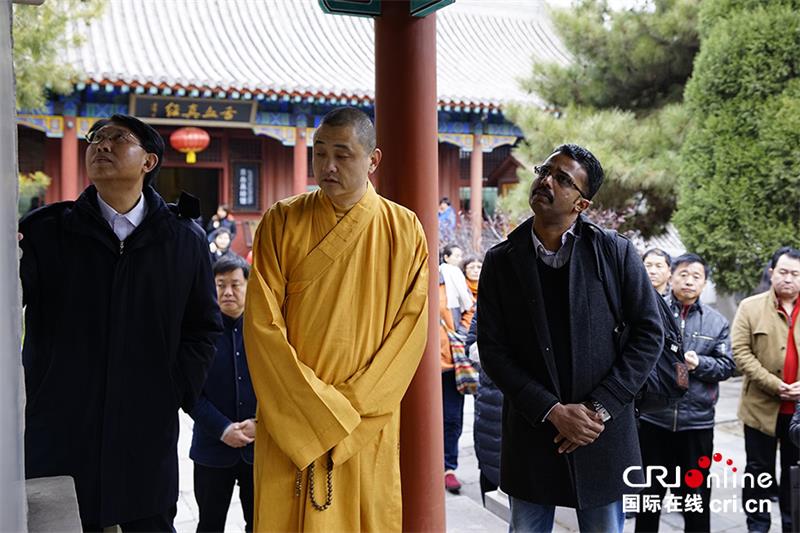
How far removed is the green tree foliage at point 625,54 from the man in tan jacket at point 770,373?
15.3 feet

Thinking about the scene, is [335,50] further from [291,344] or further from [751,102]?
[291,344]

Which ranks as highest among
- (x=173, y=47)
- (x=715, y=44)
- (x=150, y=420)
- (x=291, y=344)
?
(x=173, y=47)

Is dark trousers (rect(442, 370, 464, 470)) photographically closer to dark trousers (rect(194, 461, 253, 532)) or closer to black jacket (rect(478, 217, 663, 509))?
dark trousers (rect(194, 461, 253, 532))

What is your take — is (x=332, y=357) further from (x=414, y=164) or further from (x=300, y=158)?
(x=300, y=158)

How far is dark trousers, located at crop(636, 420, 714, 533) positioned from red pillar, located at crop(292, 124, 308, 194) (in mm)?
8909

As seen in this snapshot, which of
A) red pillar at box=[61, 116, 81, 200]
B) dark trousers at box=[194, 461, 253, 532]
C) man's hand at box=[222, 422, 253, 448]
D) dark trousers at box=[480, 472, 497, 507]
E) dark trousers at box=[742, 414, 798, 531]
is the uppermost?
red pillar at box=[61, 116, 81, 200]

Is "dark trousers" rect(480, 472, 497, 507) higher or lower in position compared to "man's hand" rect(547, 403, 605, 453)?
lower

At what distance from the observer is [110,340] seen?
2.38 m

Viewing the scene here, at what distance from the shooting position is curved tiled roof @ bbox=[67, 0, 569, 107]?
11.5m

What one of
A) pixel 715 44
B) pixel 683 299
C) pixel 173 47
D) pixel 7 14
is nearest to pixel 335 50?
pixel 173 47

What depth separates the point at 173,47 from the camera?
13.0 m

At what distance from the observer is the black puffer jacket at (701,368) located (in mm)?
3701

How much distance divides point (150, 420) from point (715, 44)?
18.9 ft

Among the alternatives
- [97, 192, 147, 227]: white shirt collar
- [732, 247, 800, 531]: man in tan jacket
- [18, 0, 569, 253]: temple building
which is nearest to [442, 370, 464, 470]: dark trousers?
[732, 247, 800, 531]: man in tan jacket
